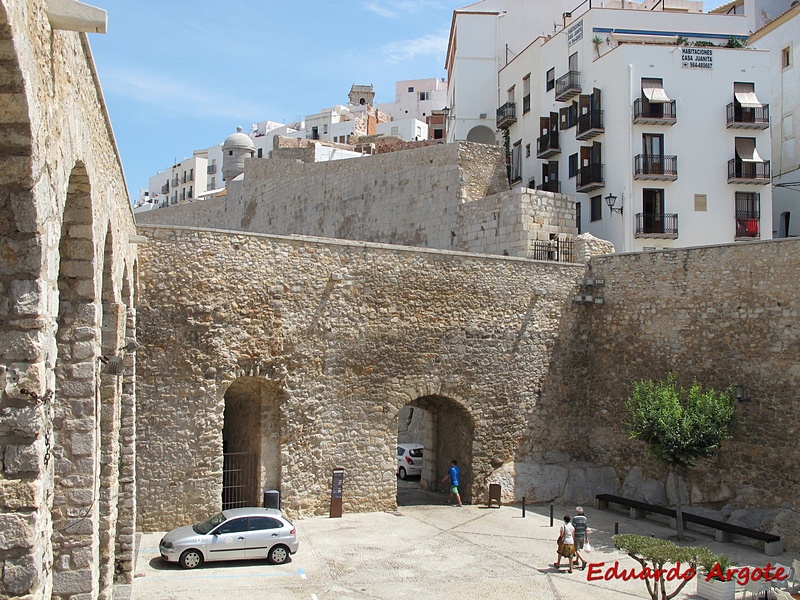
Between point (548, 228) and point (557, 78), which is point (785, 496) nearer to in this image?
point (548, 228)

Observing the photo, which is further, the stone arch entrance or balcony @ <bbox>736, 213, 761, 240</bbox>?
balcony @ <bbox>736, 213, 761, 240</bbox>

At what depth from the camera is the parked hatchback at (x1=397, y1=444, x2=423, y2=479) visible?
2259 centimetres

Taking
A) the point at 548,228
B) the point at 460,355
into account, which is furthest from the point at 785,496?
Result: the point at 548,228

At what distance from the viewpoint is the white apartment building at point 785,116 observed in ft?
92.4

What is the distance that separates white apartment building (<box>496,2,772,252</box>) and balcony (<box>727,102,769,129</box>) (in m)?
0.03

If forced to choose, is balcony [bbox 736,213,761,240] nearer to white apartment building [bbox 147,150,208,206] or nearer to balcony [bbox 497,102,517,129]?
balcony [bbox 497,102,517,129]

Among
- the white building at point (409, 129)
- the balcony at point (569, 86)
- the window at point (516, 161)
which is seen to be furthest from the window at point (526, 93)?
the white building at point (409, 129)

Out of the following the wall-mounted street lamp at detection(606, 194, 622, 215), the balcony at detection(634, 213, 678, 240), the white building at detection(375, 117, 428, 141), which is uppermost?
the white building at detection(375, 117, 428, 141)

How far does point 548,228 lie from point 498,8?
580 inches

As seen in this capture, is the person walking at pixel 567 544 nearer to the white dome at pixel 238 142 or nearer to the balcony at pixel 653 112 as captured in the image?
the balcony at pixel 653 112

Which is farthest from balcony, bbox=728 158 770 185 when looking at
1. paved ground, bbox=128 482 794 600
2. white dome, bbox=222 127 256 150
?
white dome, bbox=222 127 256 150

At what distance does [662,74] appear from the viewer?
24219 millimetres

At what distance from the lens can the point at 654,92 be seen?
23.9m

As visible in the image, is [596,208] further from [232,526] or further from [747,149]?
[232,526]
